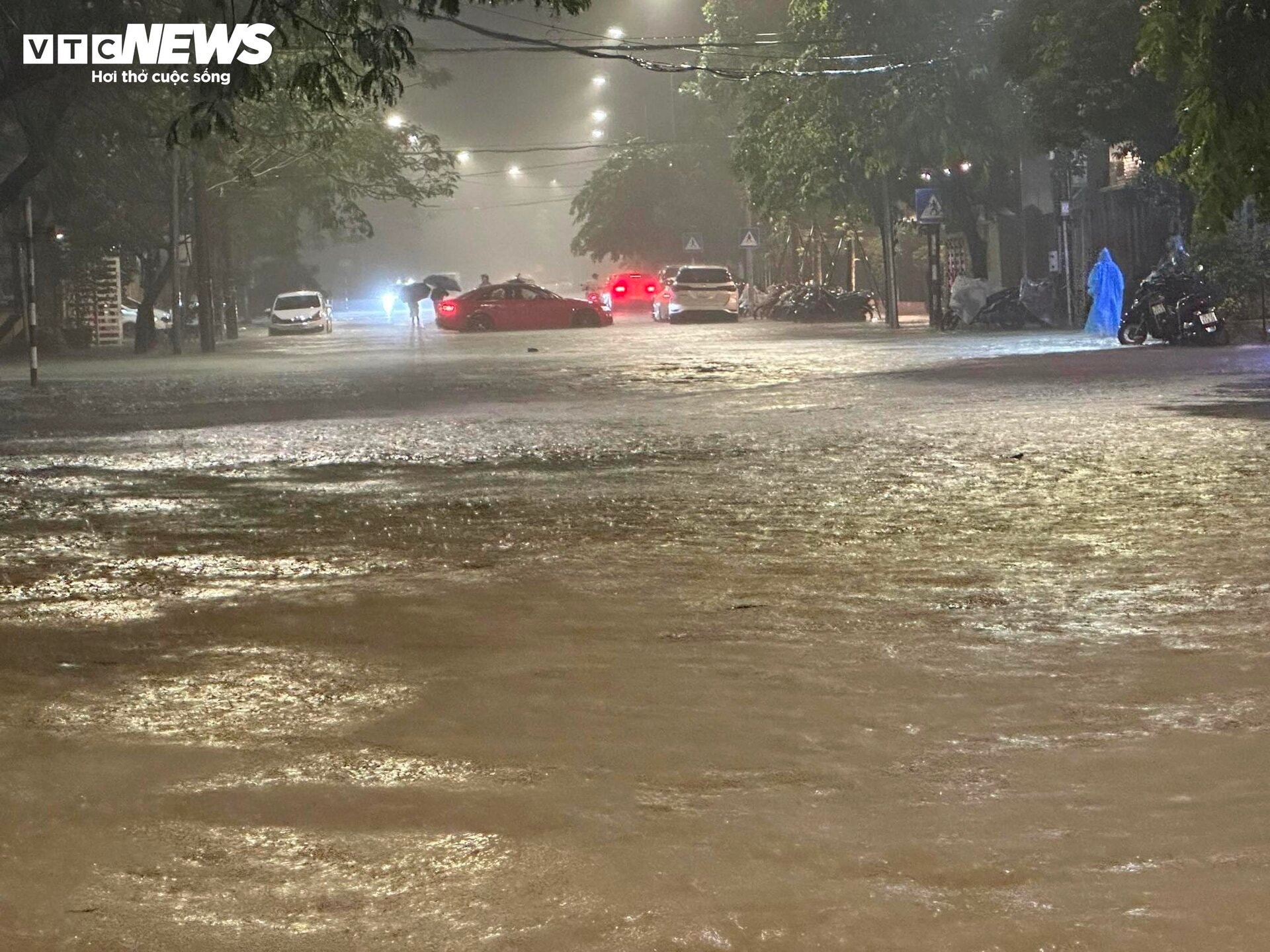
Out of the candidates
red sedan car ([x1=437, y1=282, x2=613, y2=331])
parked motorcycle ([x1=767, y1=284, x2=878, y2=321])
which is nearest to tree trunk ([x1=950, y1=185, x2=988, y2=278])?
parked motorcycle ([x1=767, y1=284, x2=878, y2=321])

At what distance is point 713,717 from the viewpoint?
18.6 feet

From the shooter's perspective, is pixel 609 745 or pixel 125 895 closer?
pixel 125 895

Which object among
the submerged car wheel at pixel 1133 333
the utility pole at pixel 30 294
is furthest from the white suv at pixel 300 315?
the submerged car wheel at pixel 1133 333

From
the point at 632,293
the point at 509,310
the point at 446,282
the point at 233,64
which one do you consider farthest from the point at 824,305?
the point at 233,64

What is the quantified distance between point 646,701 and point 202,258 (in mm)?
38130

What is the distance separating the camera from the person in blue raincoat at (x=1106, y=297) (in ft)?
112

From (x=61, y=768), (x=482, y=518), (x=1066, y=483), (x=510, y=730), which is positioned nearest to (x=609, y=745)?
(x=510, y=730)

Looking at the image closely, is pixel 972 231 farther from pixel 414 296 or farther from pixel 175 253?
pixel 175 253

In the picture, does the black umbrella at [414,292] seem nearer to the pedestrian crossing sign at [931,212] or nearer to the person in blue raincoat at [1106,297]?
the pedestrian crossing sign at [931,212]

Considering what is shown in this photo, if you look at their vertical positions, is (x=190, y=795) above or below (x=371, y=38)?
below

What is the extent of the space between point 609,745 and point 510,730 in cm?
35

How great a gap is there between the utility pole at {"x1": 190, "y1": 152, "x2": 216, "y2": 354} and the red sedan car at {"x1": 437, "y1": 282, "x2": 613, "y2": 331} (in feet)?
31.0

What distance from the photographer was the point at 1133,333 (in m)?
29.0

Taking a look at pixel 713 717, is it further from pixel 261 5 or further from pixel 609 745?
pixel 261 5
